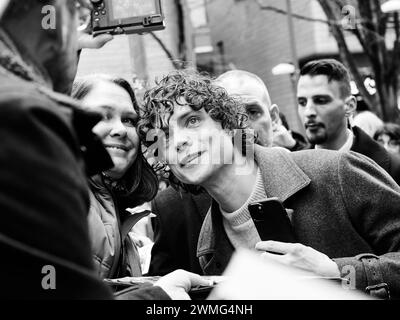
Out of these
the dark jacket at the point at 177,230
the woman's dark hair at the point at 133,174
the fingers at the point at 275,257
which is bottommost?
the dark jacket at the point at 177,230

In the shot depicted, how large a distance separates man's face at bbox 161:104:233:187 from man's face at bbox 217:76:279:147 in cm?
127

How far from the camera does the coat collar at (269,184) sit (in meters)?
2.68

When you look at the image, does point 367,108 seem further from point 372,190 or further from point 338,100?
point 372,190

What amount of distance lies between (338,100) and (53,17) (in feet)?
11.3

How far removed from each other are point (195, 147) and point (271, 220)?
0.54m

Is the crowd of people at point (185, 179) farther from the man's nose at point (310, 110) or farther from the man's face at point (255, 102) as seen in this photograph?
the man's nose at point (310, 110)

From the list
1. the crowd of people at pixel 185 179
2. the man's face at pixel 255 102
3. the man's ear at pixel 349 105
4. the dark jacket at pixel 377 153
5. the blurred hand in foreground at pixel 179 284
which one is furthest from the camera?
the man's ear at pixel 349 105

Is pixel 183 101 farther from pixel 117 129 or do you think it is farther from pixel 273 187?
pixel 273 187

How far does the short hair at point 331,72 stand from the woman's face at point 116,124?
6.62 ft

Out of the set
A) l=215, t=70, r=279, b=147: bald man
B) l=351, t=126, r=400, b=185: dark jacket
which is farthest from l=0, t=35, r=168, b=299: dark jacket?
l=351, t=126, r=400, b=185: dark jacket

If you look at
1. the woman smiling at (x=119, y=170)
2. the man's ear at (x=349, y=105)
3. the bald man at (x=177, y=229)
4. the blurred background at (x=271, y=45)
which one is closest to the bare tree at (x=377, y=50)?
the blurred background at (x=271, y=45)

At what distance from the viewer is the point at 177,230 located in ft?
10.8

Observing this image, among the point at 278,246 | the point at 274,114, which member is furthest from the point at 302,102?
the point at 278,246

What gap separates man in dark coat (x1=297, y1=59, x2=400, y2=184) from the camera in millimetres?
4504
